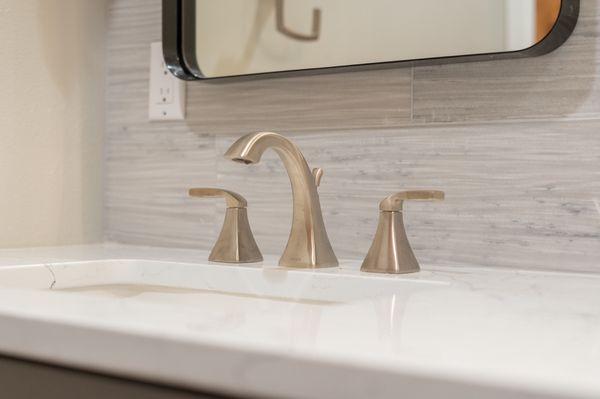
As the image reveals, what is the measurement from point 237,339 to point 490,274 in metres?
0.51

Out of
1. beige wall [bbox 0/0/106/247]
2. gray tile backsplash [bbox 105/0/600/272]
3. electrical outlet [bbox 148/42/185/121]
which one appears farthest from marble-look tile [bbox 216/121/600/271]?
beige wall [bbox 0/0/106/247]

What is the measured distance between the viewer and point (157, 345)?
0.47m

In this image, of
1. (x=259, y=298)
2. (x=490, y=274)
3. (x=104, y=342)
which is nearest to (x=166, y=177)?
(x=259, y=298)

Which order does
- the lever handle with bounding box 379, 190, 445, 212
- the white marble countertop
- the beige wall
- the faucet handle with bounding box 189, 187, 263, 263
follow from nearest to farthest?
the white marble countertop < the lever handle with bounding box 379, 190, 445, 212 < the faucet handle with bounding box 189, 187, 263, 263 < the beige wall

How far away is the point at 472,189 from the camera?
0.95 m

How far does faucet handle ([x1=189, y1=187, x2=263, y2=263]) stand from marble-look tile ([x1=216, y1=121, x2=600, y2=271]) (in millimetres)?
125

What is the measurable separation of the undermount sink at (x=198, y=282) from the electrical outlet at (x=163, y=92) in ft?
1.00

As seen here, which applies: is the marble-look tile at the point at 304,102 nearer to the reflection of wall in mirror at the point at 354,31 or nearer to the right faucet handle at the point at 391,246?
the reflection of wall in mirror at the point at 354,31

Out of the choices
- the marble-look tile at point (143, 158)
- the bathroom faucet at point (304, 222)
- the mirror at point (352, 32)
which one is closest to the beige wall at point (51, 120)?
the marble-look tile at point (143, 158)

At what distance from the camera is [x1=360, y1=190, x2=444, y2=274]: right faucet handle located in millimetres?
857

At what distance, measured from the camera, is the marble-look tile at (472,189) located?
892 millimetres

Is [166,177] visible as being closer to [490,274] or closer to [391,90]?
[391,90]

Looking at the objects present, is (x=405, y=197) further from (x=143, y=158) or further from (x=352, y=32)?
(x=143, y=158)

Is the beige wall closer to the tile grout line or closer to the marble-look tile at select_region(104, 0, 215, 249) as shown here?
the marble-look tile at select_region(104, 0, 215, 249)
